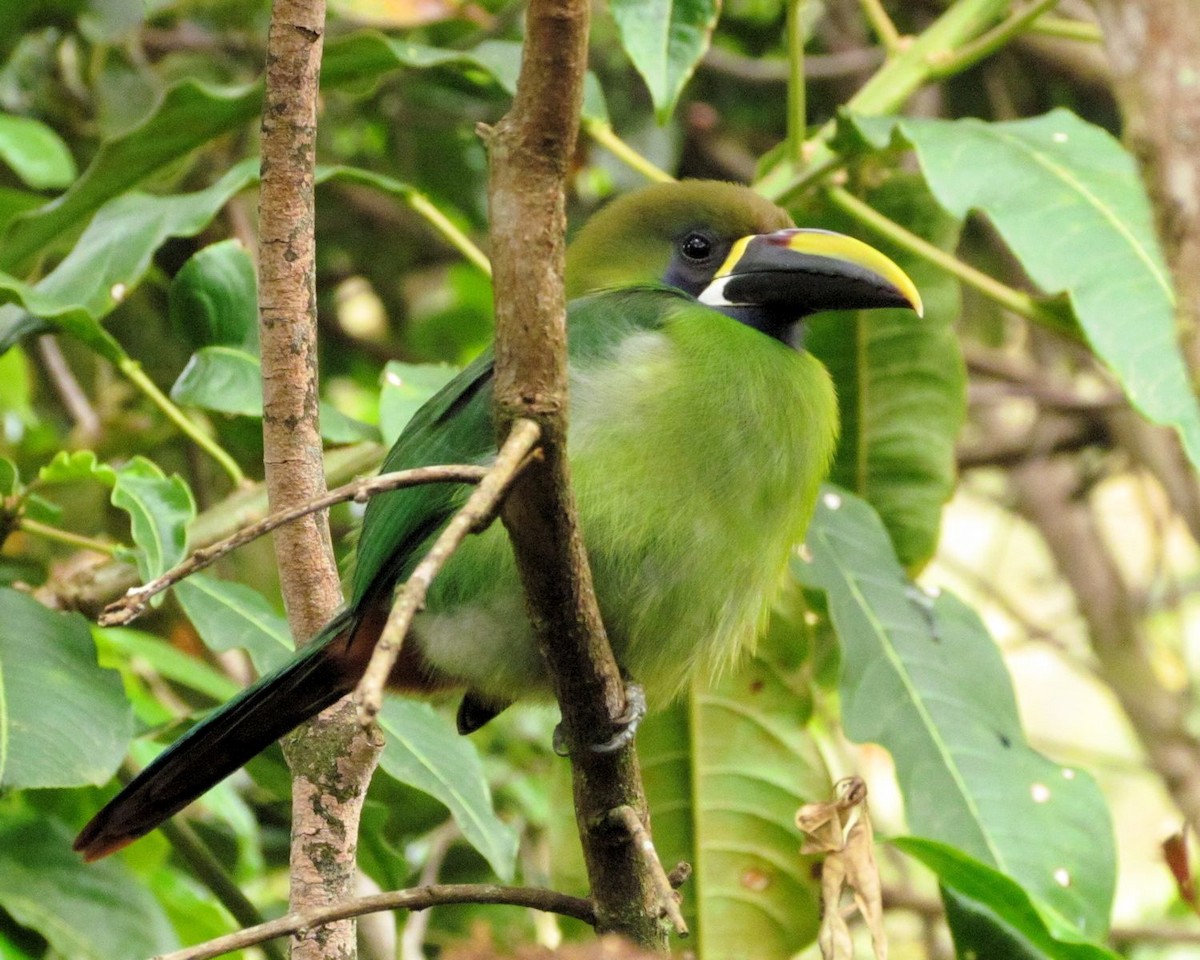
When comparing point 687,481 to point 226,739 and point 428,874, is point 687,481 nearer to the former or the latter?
point 226,739

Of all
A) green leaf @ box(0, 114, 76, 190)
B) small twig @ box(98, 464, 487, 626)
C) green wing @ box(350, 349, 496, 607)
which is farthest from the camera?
green leaf @ box(0, 114, 76, 190)

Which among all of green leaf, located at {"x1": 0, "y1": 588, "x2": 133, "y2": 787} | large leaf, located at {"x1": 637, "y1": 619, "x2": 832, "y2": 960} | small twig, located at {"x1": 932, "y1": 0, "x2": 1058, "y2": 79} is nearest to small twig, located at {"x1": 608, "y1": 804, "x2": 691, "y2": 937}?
green leaf, located at {"x1": 0, "y1": 588, "x2": 133, "y2": 787}

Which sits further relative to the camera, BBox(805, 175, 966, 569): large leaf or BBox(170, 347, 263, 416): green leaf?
BBox(805, 175, 966, 569): large leaf

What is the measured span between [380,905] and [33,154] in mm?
2036

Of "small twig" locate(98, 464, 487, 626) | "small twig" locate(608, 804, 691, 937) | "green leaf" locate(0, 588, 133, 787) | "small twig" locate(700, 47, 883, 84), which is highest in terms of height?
"small twig" locate(700, 47, 883, 84)

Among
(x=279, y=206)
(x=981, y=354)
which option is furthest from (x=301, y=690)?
(x=981, y=354)

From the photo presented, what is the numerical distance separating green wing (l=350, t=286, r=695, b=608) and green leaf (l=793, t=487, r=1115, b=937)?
68 cm

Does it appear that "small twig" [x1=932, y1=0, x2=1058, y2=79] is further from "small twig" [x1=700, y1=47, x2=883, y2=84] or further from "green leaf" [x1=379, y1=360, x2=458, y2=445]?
"small twig" [x1=700, y1=47, x2=883, y2=84]

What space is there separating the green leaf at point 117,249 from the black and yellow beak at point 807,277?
791 mm

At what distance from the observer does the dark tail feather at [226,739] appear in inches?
72.6

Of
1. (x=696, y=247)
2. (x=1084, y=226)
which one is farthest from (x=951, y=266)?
(x=696, y=247)

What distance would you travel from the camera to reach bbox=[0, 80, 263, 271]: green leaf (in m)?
2.51

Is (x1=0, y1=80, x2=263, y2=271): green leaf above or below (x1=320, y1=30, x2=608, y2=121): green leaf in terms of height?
below

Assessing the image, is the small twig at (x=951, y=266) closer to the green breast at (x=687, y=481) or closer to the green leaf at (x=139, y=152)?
the green breast at (x=687, y=481)
